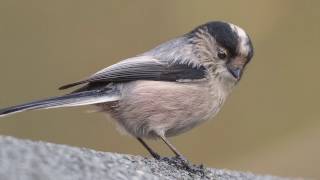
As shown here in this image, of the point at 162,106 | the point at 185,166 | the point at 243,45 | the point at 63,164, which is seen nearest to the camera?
the point at 63,164

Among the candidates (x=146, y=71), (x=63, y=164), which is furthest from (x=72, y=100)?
(x=63, y=164)

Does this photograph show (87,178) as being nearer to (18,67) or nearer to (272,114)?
(18,67)

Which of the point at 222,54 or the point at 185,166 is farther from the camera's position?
the point at 222,54

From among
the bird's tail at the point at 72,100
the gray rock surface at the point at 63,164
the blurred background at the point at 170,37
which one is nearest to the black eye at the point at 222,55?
the bird's tail at the point at 72,100

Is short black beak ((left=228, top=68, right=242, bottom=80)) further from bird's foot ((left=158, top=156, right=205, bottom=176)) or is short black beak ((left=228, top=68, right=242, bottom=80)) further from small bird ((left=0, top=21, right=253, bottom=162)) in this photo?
bird's foot ((left=158, top=156, right=205, bottom=176))

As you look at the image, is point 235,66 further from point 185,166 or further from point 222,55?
point 185,166
